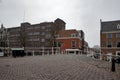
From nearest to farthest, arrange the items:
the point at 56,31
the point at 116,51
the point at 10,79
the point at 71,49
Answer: the point at 10,79 → the point at 116,51 → the point at 71,49 → the point at 56,31

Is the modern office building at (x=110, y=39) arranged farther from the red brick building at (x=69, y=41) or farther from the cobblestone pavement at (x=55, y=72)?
the cobblestone pavement at (x=55, y=72)

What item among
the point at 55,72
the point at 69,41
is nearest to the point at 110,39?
the point at 69,41

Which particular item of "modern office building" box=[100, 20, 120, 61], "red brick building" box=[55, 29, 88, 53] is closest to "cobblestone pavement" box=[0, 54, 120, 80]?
"modern office building" box=[100, 20, 120, 61]

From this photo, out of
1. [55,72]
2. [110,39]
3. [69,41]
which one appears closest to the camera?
[55,72]

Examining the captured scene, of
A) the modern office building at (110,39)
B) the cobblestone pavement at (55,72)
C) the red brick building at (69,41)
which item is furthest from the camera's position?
the red brick building at (69,41)

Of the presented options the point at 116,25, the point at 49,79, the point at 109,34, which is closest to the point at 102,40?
the point at 109,34

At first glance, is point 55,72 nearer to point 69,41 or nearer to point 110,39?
point 110,39

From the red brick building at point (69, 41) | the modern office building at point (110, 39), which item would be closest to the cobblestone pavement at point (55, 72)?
the modern office building at point (110, 39)

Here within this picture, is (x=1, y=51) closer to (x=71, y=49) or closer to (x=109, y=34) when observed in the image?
(x=71, y=49)

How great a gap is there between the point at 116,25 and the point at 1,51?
32.6m

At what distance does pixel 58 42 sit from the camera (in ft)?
186

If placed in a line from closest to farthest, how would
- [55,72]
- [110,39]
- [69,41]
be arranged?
[55,72] < [110,39] < [69,41]

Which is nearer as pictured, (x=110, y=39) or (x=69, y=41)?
(x=110, y=39)

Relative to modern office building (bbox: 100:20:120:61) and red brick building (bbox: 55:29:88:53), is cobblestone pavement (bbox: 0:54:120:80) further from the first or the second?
red brick building (bbox: 55:29:88:53)
